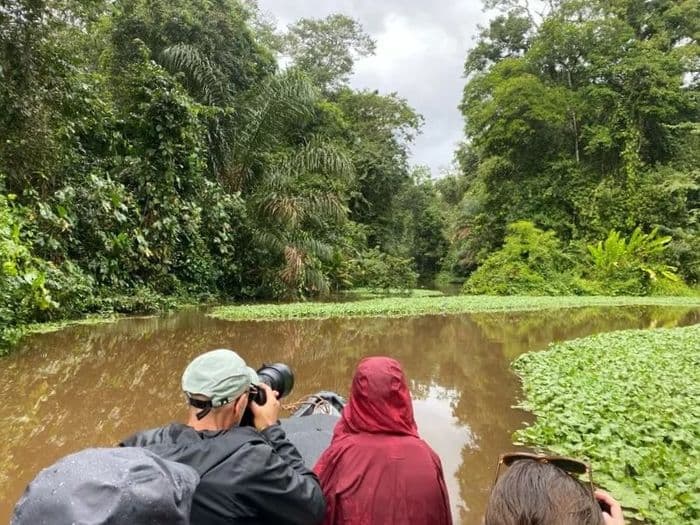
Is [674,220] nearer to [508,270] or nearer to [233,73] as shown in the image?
[508,270]

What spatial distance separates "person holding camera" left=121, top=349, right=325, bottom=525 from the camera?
1522 mm

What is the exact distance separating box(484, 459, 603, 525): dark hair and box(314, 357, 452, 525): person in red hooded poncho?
664 millimetres

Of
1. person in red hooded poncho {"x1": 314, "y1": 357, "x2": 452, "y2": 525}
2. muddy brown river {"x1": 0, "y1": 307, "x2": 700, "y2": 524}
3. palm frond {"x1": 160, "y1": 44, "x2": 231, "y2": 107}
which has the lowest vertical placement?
muddy brown river {"x1": 0, "y1": 307, "x2": 700, "y2": 524}

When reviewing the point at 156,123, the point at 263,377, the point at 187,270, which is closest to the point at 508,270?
the point at 187,270

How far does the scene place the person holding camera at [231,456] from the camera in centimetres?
152

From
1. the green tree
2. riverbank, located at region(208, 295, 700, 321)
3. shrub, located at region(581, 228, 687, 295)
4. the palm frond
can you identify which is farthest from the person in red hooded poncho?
the green tree

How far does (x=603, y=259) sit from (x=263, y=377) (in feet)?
58.0

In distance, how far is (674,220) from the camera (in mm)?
19438

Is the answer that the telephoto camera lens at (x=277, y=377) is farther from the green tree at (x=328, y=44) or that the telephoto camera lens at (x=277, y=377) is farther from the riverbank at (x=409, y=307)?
the green tree at (x=328, y=44)

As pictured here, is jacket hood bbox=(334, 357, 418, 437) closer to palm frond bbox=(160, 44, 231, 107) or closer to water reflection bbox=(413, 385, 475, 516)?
water reflection bbox=(413, 385, 475, 516)

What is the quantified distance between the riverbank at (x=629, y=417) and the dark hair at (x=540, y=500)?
219 centimetres

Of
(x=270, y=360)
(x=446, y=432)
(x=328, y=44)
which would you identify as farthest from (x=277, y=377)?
(x=328, y=44)

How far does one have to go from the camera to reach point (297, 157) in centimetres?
1446

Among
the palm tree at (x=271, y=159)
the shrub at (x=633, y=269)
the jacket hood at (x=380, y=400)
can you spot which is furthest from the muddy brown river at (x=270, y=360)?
the shrub at (x=633, y=269)
